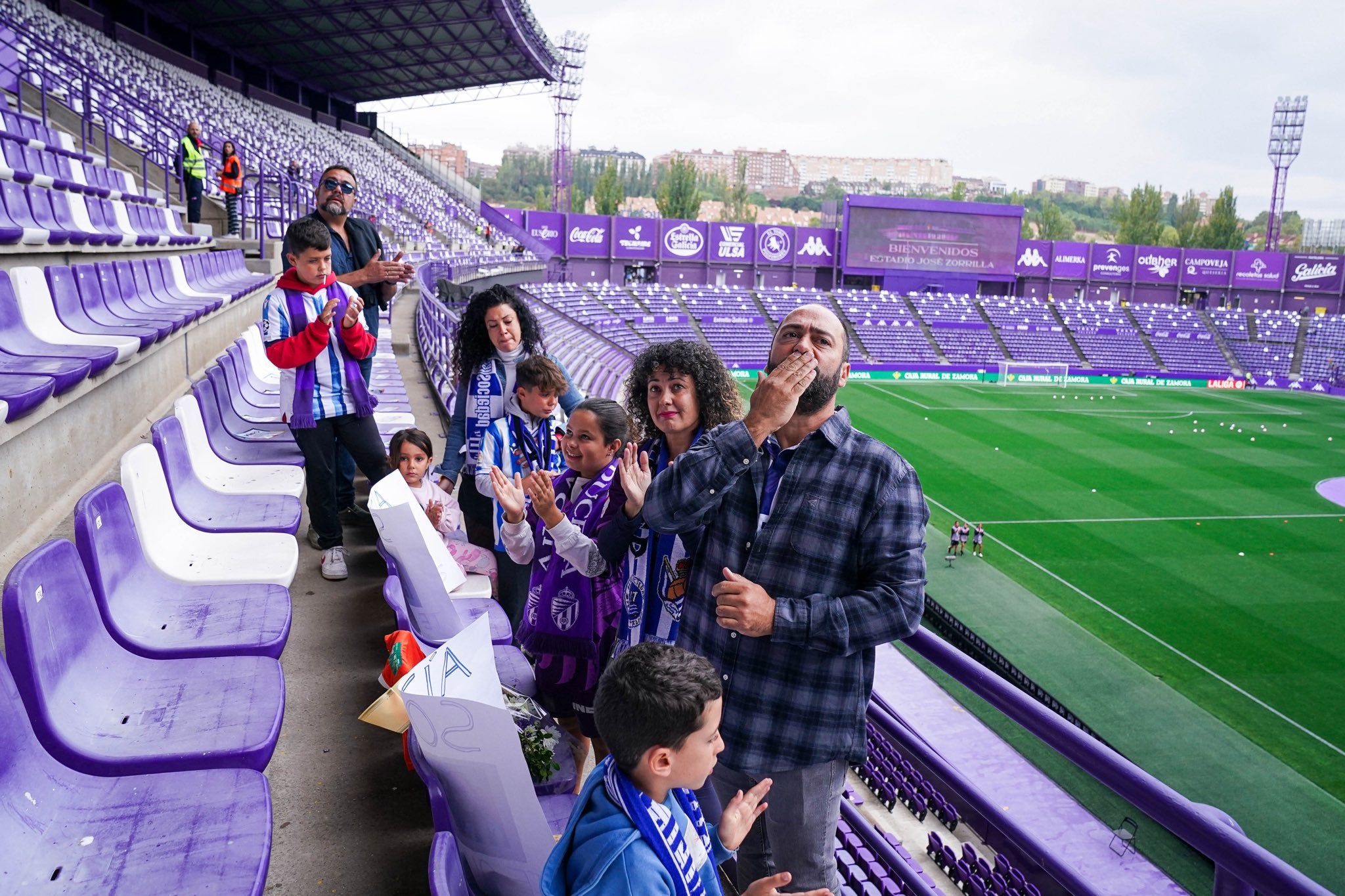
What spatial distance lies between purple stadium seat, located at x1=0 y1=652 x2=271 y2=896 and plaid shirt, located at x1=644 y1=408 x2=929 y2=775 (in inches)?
43.4

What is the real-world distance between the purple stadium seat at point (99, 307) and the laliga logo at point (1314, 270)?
69.0m

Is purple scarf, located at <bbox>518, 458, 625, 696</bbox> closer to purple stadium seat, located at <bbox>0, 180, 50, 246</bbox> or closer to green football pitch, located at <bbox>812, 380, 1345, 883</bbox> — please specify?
purple stadium seat, located at <bbox>0, 180, 50, 246</bbox>

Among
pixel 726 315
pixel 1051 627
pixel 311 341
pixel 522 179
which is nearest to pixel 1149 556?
pixel 1051 627

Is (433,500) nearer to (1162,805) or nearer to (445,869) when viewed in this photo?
(445,869)

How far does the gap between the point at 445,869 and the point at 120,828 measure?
64 cm

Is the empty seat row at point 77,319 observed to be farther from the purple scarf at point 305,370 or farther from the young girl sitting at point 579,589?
the young girl sitting at point 579,589

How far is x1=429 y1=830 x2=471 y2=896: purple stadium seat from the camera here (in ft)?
6.03

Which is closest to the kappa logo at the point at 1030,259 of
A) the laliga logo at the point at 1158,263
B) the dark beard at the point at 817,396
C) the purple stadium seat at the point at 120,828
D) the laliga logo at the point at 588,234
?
the laliga logo at the point at 1158,263

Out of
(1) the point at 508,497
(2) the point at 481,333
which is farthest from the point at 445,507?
(1) the point at 508,497

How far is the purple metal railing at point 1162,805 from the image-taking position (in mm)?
1590

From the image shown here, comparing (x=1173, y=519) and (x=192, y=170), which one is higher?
(x=192, y=170)

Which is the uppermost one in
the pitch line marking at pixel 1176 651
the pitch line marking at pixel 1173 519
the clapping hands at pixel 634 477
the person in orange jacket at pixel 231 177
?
the person in orange jacket at pixel 231 177

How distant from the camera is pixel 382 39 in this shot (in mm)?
35969

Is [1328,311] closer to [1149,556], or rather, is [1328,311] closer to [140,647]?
[1149,556]
